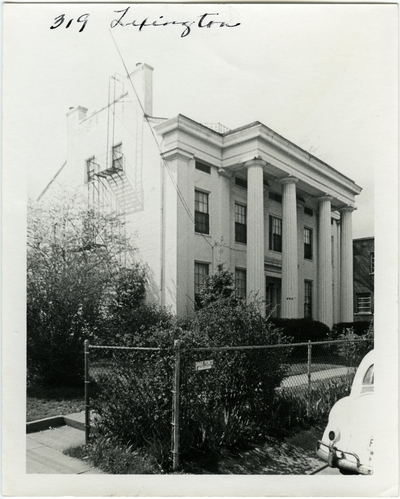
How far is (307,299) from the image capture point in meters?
15.0

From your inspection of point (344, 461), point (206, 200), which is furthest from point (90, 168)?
point (344, 461)

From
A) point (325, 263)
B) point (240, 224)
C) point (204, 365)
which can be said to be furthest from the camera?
point (325, 263)

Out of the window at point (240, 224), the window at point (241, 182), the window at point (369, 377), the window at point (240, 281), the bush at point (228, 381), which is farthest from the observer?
the window at point (241, 182)

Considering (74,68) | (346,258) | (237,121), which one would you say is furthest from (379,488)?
(346,258)

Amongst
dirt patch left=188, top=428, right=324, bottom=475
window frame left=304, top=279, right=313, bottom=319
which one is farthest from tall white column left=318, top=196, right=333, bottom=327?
dirt patch left=188, top=428, right=324, bottom=475

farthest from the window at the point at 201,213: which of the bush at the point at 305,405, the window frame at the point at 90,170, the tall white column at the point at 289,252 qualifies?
the bush at the point at 305,405

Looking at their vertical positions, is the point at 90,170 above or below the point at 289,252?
above

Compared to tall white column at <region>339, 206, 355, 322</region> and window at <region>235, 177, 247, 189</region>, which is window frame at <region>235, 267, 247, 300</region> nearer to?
window at <region>235, 177, 247, 189</region>

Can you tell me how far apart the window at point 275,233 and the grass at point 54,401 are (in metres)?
9.21

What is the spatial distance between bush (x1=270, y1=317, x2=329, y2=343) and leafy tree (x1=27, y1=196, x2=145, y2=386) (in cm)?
473

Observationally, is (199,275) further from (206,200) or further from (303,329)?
(303,329)

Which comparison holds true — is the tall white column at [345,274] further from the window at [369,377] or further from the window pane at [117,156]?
the window at [369,377]

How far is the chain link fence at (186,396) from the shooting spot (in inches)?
216

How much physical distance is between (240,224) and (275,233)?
2.47m
